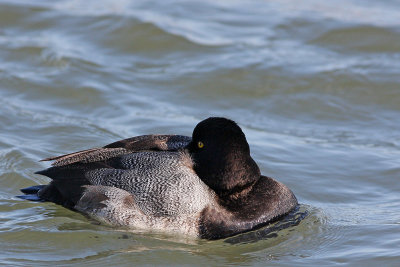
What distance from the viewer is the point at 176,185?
20.5ft

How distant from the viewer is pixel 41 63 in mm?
11398

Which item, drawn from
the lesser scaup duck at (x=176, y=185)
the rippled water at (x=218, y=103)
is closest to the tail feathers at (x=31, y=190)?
the rippled water at (x=218, y=103)

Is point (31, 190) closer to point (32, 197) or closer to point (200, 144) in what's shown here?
point (32, 197)

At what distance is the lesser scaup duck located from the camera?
247 inches

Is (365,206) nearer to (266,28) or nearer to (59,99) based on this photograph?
(59,99)

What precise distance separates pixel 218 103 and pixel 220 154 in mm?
4046

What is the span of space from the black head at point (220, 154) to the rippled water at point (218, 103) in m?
0.54

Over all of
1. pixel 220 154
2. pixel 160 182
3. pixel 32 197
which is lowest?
pixel 32 197

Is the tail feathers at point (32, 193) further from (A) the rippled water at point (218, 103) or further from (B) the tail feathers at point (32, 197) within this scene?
(A) the rippled water at point (218, 103)

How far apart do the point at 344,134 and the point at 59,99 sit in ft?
12.9

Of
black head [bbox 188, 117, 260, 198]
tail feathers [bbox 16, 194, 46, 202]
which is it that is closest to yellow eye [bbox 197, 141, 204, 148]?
black head [bbox 188, 117, 260, 198]

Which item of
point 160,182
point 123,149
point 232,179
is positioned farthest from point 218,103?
point 160,182

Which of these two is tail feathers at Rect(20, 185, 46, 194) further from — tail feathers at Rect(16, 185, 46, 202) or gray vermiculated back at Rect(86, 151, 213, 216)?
gray vermiculated back at Rect(86, 151, 213, 216)

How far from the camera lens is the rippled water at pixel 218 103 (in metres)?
6.33
